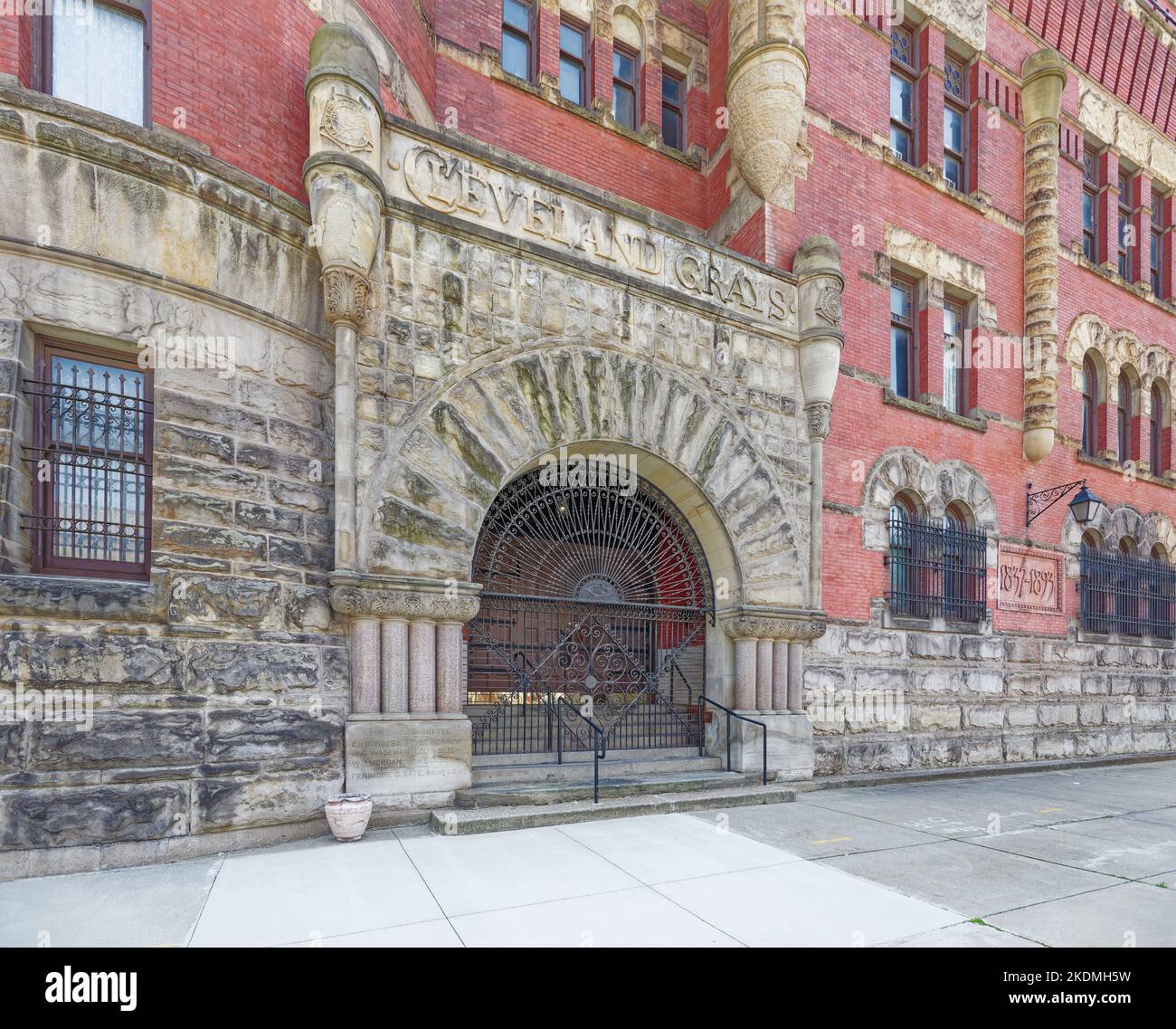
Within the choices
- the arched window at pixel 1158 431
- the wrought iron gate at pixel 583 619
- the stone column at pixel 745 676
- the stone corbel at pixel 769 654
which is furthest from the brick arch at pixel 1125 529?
the wrought iron gate at pixel 583 619

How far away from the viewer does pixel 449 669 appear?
7125mm

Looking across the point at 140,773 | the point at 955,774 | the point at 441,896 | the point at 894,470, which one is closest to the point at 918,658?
the point at 955,774

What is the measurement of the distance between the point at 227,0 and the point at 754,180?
21.9ft

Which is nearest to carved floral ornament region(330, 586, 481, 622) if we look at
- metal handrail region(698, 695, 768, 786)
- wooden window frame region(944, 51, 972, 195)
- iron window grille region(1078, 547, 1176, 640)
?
metal handrail region(698, 695, 768, 786)

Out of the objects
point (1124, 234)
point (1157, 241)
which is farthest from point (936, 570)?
point (1157, 241)

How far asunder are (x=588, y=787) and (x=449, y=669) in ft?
6.19

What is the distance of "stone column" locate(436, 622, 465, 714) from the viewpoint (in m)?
7.08

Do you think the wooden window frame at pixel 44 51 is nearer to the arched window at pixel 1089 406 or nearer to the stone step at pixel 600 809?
the stone step at pixel 600 809

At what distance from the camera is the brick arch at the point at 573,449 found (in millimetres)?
7031

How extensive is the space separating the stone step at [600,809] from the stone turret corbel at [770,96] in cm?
782

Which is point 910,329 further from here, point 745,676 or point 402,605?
point 402,605

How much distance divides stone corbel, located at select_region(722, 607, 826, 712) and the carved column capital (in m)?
5.56

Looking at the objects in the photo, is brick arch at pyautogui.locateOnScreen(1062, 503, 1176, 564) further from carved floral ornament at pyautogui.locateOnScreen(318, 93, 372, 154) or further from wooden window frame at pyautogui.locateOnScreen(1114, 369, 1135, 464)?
carved floral ornament at pyautogui.locateOnScreen(318, 93, 372, 154)

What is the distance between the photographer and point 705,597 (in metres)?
9.59
